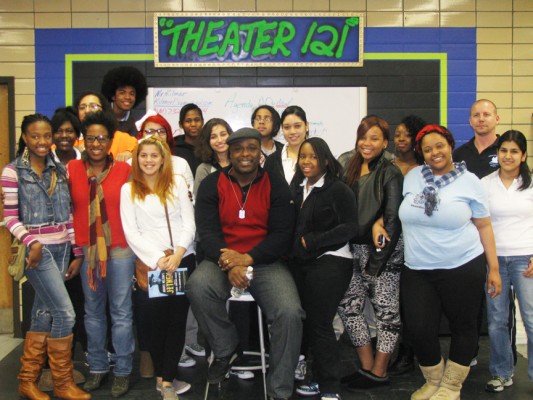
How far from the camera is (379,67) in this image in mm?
5090

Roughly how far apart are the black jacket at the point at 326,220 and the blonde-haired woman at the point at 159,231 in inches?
24.8

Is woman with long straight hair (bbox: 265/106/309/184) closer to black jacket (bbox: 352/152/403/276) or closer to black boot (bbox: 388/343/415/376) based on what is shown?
black jacket (bbox: 352/152/403/276)

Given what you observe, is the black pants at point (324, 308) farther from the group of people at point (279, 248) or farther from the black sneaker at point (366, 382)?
the black sneaker at point (366, 382)

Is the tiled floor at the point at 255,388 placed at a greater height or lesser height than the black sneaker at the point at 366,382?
lesser

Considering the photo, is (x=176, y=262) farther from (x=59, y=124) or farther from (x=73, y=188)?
(x=59, y=124)

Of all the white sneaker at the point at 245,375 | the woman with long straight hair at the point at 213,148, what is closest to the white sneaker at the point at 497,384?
the white sneaker at the point at 245,375

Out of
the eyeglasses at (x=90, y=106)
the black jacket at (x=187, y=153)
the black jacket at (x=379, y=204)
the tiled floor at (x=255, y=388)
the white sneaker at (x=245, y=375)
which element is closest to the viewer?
the black jacket at (x=379, y=204)

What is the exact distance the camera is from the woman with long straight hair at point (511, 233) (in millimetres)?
3105

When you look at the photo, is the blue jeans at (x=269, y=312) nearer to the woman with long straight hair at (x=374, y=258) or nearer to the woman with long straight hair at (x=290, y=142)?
the woman with long straight hair at (x=374, y=258)

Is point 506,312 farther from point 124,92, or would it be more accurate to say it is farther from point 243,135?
point 124,92

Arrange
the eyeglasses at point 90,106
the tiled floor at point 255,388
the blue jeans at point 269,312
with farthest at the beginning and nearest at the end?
the eyeglasses at point 90,106 < the tiled floor at point 255,388 < the blue jeans at point 269,312

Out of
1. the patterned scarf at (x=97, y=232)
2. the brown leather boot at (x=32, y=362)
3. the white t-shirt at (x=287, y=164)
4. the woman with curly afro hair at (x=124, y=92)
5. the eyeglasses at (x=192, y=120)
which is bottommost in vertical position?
the brown leather boot at (x=32, y=362)

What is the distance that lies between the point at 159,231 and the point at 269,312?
76 cm

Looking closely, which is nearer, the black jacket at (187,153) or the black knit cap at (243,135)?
the black knit cap at (243,135)
